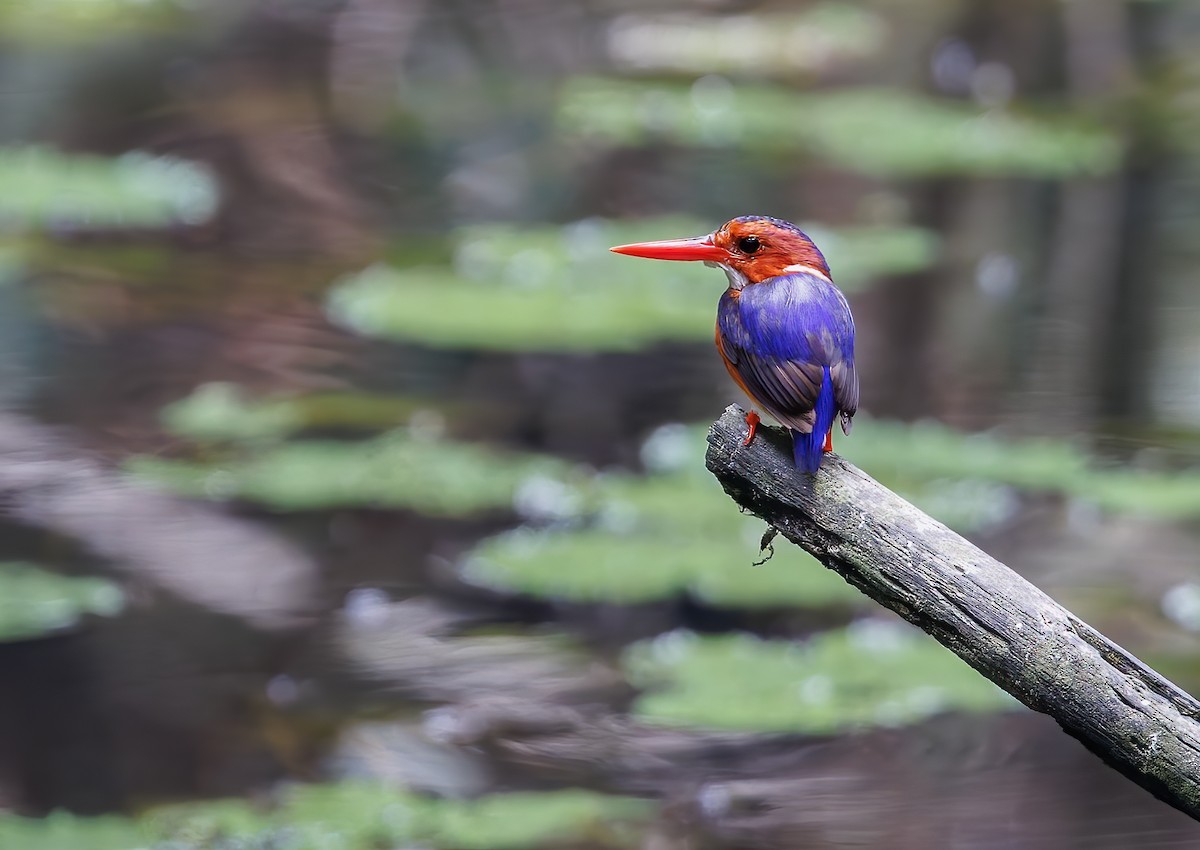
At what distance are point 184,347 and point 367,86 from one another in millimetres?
2432

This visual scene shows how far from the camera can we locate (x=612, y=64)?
6965 millimetres

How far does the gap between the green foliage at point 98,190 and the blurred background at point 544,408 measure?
0.7 inches

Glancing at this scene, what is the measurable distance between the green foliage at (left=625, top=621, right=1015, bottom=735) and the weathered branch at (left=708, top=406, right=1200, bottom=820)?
1452 mm

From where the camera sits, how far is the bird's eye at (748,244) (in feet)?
6.10

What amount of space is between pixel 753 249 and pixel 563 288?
3250 millimetres

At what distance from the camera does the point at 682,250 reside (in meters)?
1.86

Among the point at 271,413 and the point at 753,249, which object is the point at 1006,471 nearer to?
the point at 271,413

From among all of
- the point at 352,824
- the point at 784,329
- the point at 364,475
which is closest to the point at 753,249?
the point at 784,329

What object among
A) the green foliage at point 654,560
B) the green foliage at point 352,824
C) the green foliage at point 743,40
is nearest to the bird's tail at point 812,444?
the green foliage at point 352,824

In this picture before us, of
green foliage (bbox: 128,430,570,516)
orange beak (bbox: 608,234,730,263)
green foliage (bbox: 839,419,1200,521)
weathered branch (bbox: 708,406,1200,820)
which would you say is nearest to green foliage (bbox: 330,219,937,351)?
green foliage (bbox: 128,430,570,516)

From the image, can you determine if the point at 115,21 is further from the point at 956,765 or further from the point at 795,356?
the point at 795,356

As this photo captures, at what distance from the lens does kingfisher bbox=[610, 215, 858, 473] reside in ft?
5.65

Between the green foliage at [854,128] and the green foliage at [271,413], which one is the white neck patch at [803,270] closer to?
the green foliage at [271,413]

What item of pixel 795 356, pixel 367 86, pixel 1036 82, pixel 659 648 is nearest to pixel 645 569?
pixel 659 648
